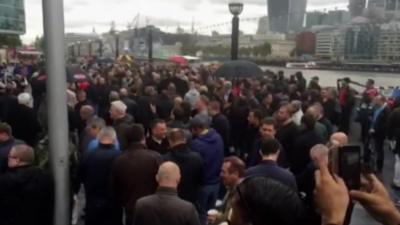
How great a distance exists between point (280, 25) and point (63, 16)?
82.3 m

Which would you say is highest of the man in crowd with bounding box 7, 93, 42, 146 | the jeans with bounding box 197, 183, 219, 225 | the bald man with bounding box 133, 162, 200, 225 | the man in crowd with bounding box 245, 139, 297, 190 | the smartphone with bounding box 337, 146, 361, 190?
the smartphone with bounding box 337, 146, 361, 190

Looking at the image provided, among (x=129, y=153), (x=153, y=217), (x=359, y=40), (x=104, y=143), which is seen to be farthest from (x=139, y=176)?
(x=359, y=40)

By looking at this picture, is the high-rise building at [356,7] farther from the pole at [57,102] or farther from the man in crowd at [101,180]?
the pole at [57,102]

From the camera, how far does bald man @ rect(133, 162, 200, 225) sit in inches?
178

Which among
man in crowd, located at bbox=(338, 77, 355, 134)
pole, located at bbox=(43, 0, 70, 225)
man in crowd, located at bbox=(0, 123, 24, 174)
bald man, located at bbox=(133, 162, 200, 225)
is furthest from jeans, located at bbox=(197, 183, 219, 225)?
man in crowd, located at bbox=(338, 77, 355, 134)

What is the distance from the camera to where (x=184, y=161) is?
606 cm

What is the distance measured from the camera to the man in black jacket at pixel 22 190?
16.8 ft

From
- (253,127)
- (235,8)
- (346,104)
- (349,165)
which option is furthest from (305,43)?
(349,165)

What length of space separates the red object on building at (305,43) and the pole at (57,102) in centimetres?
9811

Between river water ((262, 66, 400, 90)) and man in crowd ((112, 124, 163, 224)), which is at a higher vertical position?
man in crowd ((112, 124, 163, 224))

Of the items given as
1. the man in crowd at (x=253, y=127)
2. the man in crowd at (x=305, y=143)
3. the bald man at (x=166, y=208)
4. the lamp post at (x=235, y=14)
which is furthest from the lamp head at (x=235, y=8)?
the bald man at (x=166, y=208)

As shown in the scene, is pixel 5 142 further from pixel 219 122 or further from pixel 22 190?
pixel 219 122

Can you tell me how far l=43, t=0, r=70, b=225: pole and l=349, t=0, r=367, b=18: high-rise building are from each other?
82287mm

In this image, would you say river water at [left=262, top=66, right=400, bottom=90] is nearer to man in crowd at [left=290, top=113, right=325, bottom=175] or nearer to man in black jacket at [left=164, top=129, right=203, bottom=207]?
man in crowd at [left=290, top=113, right=325, bottom=175]
